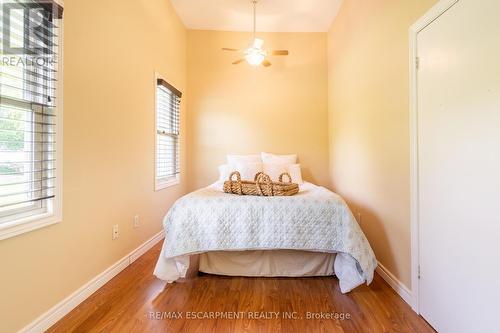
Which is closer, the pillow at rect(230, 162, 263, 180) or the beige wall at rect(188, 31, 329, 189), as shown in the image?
the pillow at rect(230, 162, 263, 180)

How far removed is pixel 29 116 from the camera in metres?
1.41

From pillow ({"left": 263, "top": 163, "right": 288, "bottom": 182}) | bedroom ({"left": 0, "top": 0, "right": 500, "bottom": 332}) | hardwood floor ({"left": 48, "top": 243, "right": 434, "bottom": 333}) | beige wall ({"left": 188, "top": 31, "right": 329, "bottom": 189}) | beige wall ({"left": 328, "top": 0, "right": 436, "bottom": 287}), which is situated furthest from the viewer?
beige wall ({"left": 188, "top": 31, "right": 329, "bottom": 189})

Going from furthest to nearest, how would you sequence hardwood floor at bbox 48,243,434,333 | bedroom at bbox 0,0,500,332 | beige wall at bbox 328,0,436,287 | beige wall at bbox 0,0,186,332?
beige wall at bbox 328,0,436,287 < hardwood floor at bbox 48,243,434,333 < beige wall at bbox 0,0,186,332 < bedroom at bbox 0,0,500,332

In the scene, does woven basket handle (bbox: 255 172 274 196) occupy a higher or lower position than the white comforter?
higher

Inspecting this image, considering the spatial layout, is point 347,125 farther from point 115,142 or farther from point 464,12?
point 115,142

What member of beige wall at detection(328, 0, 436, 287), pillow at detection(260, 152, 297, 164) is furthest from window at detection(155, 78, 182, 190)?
beige wall at detection(328, 0, 436, 287)

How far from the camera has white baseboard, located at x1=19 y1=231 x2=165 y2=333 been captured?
1.40 m

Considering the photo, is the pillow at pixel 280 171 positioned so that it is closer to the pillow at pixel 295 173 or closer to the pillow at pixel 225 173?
the pillow at pixel 295 173

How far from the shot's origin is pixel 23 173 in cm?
137

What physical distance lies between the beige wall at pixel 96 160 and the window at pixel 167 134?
23 cm

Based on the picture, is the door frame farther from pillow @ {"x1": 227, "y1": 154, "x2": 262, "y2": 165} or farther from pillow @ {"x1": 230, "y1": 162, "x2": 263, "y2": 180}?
pillow @ {"x1": 227, "y1": 154, "x2": 262, "y2": 165}

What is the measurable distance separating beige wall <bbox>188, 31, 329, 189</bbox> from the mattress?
1984 millimetres

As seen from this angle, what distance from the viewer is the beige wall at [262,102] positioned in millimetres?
3967

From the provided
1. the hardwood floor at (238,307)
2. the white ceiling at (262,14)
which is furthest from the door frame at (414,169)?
the white ceiling at (262,14)
